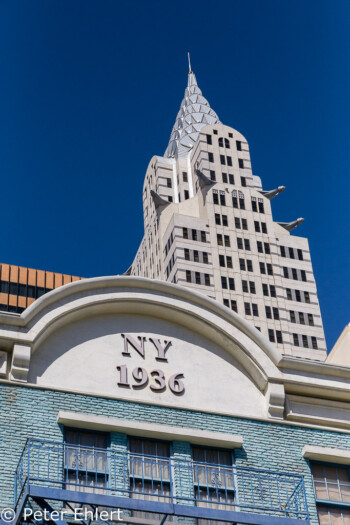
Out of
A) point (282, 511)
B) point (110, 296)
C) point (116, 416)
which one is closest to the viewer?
point (282, 511)

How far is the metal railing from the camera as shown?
71.4ft

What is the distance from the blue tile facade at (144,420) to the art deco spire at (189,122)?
5793 inches

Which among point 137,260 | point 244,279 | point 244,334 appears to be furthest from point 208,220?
point 244,334

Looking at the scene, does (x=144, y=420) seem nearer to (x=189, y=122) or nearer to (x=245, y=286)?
(x=245, y=286)

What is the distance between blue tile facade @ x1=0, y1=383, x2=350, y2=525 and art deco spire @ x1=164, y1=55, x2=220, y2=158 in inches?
5793

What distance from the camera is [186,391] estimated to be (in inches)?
965

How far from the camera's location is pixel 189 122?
17900 centimetres

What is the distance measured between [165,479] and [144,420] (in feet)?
4.73

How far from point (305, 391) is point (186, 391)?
3.08 meters

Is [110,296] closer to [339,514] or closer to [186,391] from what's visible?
[186,391]
